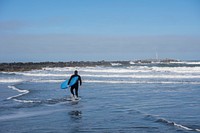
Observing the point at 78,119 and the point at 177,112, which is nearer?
the point at 78,119

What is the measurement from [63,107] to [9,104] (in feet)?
9.54

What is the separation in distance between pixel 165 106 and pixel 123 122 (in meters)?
3.98

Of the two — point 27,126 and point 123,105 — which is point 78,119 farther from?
point 123,105

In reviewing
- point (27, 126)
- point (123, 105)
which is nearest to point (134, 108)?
point (123, 105)

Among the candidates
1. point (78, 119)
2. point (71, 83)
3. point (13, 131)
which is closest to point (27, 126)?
point (13, 131)

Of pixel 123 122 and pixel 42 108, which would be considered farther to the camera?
pixel 42 108

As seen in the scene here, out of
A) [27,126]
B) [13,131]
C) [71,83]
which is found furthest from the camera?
[71,83]

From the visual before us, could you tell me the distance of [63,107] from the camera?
15766 millimetres

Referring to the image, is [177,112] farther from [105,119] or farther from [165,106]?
[105,119]

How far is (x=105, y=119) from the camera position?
477 inches

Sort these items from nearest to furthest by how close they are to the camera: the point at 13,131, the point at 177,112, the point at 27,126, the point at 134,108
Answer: the point at 13,131 → the point at 27,126 → the point at 177,112 → the point at 134,108

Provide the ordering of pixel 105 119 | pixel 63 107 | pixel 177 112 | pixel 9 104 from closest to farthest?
pixel 105 119 < pixel 177 112 < pixel 63 107 < pixel 9 104

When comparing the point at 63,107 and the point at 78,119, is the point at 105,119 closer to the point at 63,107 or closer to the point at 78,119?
the point at 78,119

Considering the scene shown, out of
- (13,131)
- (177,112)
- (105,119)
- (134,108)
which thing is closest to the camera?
(13,131)
